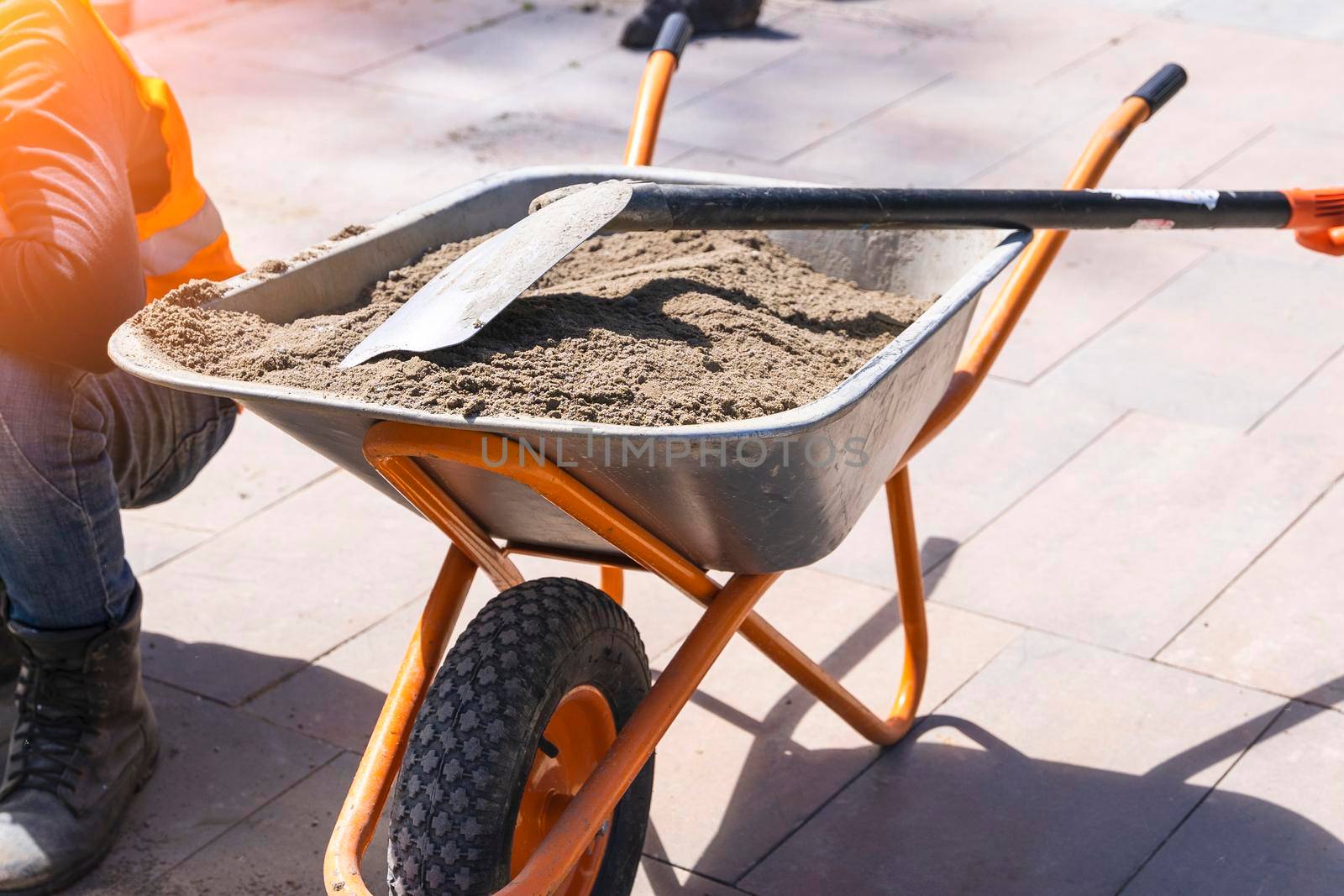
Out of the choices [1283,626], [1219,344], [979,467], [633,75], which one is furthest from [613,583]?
[633,75]

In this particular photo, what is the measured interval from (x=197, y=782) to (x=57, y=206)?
3.21 ft

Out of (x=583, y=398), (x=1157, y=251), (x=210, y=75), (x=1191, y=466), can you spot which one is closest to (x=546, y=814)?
(x=583, y=398)

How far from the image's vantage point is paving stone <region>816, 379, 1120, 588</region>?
296 centimetres

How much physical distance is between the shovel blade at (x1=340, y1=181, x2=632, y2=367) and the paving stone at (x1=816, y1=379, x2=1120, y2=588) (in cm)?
129

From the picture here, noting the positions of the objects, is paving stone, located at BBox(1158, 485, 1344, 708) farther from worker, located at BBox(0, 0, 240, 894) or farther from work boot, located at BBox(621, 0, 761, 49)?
work boot, located at BBox(621, 0, 761, 49)

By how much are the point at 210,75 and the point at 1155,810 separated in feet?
15.7

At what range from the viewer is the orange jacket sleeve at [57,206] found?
76.1 inches

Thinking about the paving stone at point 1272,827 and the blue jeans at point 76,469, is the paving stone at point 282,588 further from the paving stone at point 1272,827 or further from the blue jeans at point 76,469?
the paving stone at point 1272,827

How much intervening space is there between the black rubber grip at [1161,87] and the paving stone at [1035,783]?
968 millimetres

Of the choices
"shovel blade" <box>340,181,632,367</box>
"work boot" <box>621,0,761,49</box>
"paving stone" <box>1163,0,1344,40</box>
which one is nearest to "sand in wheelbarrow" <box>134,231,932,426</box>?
"shovel blade" <box>340,181,632,367</box>

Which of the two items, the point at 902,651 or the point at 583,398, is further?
the point at 902,651

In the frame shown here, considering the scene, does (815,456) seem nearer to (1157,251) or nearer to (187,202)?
(187,202)

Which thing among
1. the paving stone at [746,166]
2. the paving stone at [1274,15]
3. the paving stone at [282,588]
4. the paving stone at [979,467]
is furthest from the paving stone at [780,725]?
the paving stone at [1274,15]

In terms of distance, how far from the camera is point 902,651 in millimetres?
2680
